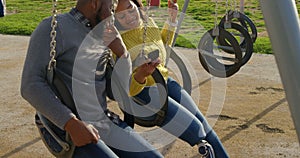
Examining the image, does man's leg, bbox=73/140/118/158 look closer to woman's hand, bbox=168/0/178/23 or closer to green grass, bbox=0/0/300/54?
woman's hand, bbox=168/0/178/23

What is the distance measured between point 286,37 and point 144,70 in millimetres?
1255

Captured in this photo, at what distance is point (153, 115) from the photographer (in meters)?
2.60

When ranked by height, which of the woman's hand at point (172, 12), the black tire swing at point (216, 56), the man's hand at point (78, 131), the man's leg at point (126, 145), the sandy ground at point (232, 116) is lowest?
the sandy ground at point (232, 116)

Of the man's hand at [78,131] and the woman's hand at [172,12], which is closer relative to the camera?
the man's hand at [78,131]

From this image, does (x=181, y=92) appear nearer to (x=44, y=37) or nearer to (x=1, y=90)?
(x=44, y=37)

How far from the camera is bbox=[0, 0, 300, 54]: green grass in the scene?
7.44 meters

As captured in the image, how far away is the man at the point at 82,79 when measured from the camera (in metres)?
1.96

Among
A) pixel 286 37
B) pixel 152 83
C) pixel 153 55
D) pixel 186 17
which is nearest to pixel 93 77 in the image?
pixel 153 55

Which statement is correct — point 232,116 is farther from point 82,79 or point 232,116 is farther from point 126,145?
point 82,79

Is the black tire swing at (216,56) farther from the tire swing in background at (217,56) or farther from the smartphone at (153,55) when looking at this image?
the smartphone at (153,55)

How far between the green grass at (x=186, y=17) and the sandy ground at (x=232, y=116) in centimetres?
146

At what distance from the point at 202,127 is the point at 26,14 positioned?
26.9 feet

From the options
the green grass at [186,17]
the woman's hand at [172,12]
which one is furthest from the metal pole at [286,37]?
the green grass at [186,17]

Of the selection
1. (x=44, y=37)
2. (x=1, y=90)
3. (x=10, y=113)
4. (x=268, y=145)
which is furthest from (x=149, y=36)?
(x=1, y=90)
